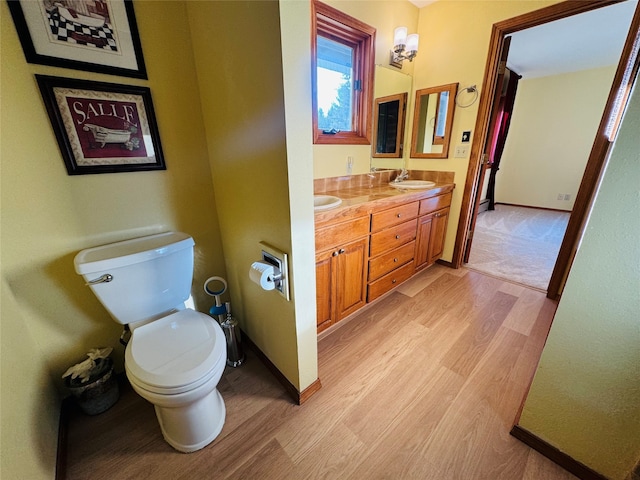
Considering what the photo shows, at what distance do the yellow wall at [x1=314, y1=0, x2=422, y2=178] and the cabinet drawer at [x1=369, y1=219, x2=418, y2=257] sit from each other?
2.12 feet

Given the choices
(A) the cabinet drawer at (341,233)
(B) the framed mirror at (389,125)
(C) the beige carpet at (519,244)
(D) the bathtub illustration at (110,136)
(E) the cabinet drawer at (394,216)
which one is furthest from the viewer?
(C) the beige carpet at (519,244)

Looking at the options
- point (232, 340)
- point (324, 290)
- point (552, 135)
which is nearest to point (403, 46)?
point (324, 290)

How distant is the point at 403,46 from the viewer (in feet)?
6.97

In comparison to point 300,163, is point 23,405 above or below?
below

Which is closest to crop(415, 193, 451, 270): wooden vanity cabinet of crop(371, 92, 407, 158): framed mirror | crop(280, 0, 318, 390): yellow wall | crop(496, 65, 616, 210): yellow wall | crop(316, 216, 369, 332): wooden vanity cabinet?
crop(371, 92, 407, 158): framed mirror

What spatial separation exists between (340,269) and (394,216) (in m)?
0.60

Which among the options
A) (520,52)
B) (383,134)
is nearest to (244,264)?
(383,134)

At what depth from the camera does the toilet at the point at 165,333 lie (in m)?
0.94

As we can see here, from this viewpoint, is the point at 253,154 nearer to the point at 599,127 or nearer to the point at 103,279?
the point at 103,279

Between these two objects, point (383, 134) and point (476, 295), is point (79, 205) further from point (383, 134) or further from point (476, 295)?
point (476, 295)

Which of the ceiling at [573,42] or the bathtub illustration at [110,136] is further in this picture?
the ceiling at [573,42]

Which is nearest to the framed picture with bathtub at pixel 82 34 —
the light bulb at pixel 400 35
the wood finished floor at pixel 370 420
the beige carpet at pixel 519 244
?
the wood finished floor at pixel 370 420

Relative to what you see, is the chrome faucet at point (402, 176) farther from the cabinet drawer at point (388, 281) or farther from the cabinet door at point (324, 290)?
the cabinet door at point (324, 290)

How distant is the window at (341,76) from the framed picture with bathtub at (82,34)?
102cm
